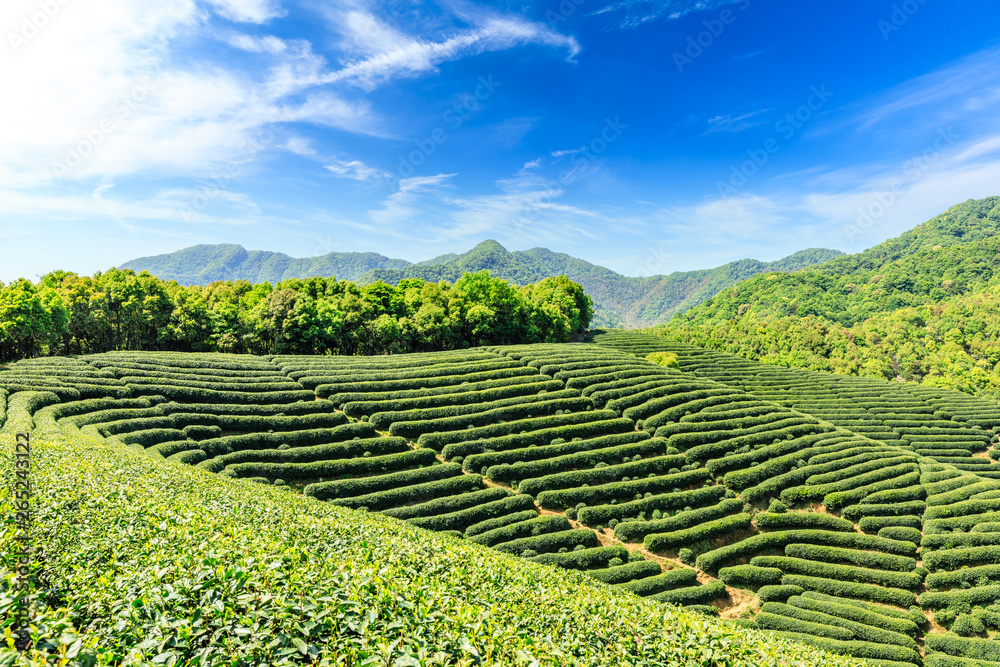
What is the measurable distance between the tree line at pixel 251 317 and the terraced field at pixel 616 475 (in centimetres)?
1009

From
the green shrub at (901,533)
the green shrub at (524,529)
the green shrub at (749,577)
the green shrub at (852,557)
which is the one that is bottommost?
the green shrub at (749,577)

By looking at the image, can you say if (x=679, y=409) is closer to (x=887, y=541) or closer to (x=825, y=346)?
(x=887, y=541)

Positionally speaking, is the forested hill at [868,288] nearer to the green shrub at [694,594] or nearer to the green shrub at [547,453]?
the green shrub at [547,453]

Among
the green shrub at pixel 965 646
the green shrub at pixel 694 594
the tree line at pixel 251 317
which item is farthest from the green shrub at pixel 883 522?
the tree line at pixel 251 317

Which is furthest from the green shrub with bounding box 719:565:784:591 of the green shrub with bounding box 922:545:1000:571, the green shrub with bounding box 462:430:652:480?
the green shrub with bounding box 462:430:652:480

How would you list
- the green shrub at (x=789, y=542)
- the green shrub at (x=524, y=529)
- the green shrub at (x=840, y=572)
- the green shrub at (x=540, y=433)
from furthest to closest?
the green shrub at (x=540, y=433), the green shrub at (x=789, y=542), the green shrub at (x=524, y=529), the green shrub at (x=840, y=572)

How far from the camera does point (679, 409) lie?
40406 millimetres

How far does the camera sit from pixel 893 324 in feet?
399

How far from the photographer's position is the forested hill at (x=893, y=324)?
10564cm

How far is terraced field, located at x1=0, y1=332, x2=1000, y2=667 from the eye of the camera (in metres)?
24.7

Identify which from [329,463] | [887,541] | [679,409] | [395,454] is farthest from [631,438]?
[329,463]

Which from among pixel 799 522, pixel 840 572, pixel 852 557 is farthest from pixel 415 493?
pixel 852 557
